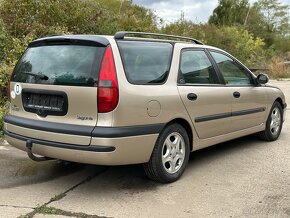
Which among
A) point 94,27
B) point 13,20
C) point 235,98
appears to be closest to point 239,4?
point 94,27

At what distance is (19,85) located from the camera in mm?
4723

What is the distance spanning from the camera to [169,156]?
4723 millimetres

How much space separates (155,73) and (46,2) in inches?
267

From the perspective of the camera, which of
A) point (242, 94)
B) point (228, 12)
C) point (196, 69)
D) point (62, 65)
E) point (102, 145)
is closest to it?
point (102, 145)

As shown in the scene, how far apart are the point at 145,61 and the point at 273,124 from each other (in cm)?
321

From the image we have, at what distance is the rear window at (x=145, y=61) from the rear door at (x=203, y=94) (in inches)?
10.1

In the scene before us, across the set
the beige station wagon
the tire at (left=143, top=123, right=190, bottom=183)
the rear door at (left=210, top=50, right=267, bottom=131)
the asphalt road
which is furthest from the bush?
the tire at (left=143, top=123, right=190, bottom=183)

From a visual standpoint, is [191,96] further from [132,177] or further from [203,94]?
[132,177]

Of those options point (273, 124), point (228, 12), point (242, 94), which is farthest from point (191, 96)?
point (228, 12)

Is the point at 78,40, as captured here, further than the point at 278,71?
No

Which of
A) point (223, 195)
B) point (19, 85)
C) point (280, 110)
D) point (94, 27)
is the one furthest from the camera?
point (94, 27)

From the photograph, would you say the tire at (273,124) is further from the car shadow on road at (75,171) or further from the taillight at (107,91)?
the taillight at (107,91)

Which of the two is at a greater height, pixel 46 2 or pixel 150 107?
pixel 46 2

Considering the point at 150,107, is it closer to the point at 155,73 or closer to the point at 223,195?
the point at 155,73
